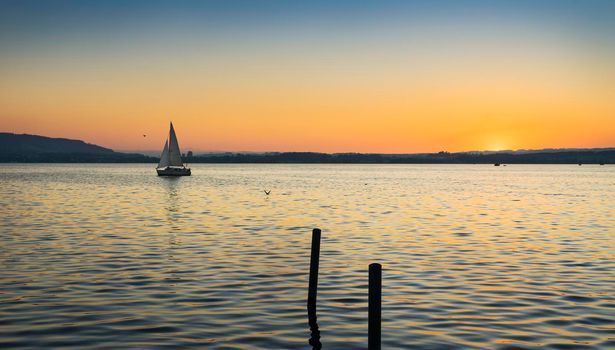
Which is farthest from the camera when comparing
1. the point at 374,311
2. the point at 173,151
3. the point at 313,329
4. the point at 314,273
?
the point at 173,151

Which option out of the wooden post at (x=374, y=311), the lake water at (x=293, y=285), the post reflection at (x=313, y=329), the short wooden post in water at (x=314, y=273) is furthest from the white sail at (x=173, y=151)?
the wooden post at (x=374, y=311)

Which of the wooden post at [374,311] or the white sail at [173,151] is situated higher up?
the white sail at [173,151]

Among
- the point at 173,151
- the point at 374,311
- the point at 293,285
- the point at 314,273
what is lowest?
the point at 293,285

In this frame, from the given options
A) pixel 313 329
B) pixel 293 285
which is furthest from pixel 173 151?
pixel 313 329

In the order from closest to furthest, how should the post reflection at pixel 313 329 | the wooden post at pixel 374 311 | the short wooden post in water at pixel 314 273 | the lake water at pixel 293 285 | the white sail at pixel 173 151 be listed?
the wooden post at pixel 374 311 → the post reflection at pixel 313 329 → the lake water at pixel 293 285 → the short wooden post in water at pixel 314 273 → the white sail at pixel 173 151

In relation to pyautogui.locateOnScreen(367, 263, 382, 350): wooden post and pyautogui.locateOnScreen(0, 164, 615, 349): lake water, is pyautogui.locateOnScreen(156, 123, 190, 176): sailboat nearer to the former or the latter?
pyautogui.locateOnScreen(0, 164, 615, 349): lake water

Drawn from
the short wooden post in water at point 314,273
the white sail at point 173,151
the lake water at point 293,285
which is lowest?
the lake water at point 293,285

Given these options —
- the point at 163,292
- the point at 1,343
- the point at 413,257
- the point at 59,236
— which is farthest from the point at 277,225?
the point at 1,343

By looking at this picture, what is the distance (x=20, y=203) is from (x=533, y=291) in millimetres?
58816

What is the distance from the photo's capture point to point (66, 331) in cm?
1653

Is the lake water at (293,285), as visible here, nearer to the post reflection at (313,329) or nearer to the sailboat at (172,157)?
the post reflection at (313,329)

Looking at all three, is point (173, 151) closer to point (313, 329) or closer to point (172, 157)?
point (172, 157)

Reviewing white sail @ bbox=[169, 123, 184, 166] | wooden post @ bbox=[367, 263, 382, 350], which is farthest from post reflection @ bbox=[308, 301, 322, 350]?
white sail @ bbox=[169, 123, 184, 166]

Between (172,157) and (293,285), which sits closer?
(293,285)
